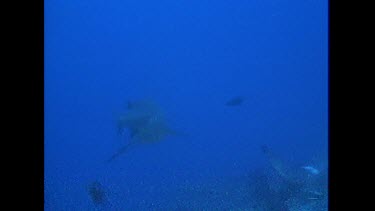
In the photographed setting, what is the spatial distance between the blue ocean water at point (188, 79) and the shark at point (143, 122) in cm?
1164

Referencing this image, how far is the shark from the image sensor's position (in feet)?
31.8

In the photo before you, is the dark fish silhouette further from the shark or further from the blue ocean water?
the blue ocean water

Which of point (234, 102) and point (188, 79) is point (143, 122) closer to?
point (234, 102)

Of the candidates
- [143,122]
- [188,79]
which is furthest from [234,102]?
[188,79]

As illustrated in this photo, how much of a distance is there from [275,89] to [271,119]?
582cm

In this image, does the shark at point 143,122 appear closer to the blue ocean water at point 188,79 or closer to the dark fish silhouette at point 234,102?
the dark fish silhouette at point 234,102

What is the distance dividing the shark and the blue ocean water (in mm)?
11644

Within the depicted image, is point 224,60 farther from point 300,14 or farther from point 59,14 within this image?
point 59,14

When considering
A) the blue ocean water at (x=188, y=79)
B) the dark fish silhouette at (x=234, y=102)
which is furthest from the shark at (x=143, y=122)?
the blue ocean water at (x=188, y=79)

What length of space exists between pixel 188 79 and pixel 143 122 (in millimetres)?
46595

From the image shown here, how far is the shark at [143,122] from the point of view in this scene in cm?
970

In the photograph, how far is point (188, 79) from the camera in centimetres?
5628
